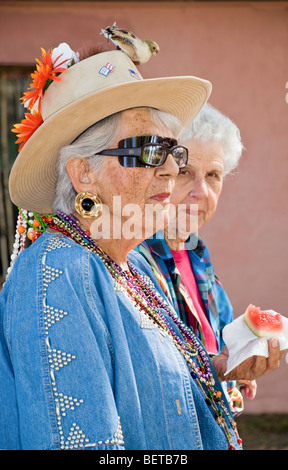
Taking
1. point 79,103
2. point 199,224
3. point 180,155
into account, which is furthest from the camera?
point 199,224

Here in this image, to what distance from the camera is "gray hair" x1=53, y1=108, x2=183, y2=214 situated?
2354mm

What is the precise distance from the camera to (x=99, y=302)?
2.12m

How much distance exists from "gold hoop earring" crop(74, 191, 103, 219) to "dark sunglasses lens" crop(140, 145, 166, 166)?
254 mm

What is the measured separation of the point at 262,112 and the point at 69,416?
487 cm

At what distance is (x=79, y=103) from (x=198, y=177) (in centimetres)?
125

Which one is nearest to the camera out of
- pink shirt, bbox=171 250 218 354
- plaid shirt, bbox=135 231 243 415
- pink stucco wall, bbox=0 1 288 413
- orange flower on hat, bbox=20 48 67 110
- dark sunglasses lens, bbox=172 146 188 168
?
orange flower on hat, bbox=20 48 67 110

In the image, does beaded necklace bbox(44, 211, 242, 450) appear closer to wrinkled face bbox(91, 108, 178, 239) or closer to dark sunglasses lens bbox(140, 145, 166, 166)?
wrinkled face bbox(91, 108, 178, 239)

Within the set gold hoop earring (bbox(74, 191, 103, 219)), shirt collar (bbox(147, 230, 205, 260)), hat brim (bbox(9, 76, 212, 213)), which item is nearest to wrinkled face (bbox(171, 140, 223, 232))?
shirt collar (bbox(147, 230, 205, 260))

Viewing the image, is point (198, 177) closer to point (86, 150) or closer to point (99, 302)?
point (86, 150)

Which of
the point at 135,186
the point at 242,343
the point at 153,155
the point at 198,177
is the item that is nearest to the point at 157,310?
the point at 242,343

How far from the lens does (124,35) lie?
249 cm

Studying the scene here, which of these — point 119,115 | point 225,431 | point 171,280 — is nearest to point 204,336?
point 171,280

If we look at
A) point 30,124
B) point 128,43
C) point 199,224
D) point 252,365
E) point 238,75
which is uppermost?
point 238,75

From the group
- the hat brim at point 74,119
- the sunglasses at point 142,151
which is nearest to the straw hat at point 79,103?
the hat brim at point 74,119
